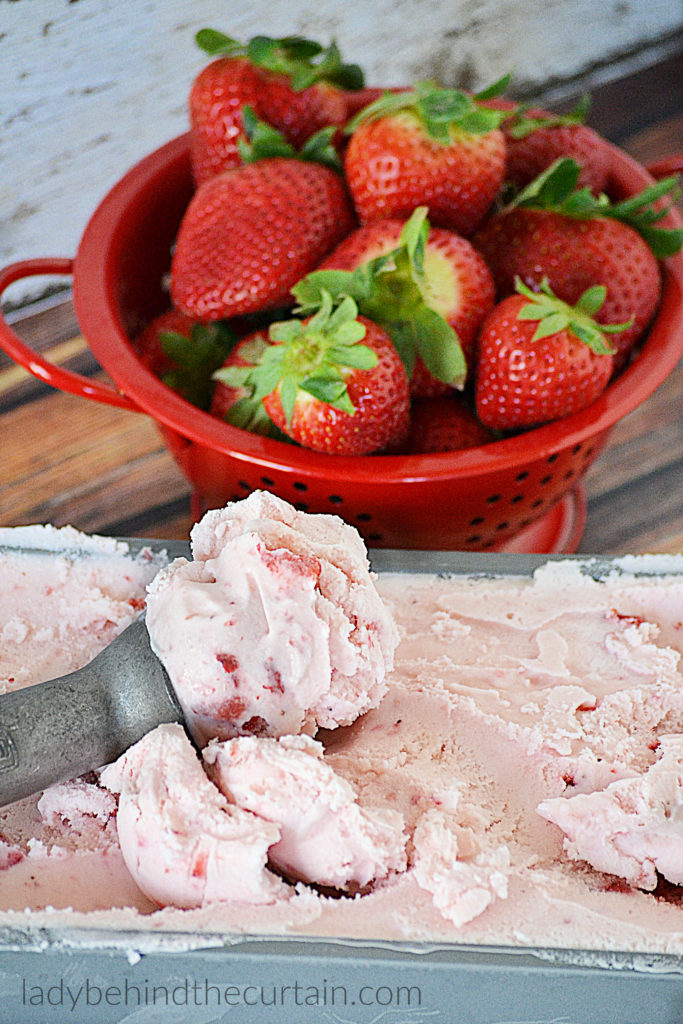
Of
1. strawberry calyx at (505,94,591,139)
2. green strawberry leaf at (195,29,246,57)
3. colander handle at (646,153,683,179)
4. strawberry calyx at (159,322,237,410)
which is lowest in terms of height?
strawberry calyx at (159,322,237,410)

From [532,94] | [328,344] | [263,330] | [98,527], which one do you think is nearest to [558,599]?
[328,344]

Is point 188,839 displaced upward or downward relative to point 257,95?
downward

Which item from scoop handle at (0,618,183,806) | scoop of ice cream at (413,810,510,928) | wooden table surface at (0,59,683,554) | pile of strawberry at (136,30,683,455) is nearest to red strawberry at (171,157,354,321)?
pile of strawberry at (136,30,683,455)

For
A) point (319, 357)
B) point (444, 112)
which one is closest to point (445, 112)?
point (444, 112)

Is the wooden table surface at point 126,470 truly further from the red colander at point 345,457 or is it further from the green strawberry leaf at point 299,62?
the green strawberry leaf at point 299,62

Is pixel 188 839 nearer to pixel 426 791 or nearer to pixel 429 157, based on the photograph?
pixel 426 791

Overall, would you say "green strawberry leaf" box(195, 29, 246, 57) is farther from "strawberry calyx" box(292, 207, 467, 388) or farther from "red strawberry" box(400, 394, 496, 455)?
"red strawberry" box(400, 394, 496, 455)

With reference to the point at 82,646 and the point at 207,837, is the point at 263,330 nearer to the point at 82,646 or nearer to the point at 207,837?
the point at 82,646
